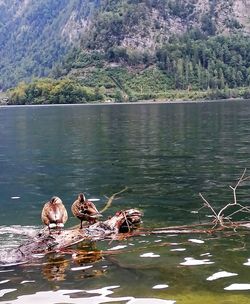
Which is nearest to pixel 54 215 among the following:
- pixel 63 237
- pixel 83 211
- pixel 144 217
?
pixel 63 237

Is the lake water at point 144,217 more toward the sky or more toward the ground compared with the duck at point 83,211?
more toward the ground

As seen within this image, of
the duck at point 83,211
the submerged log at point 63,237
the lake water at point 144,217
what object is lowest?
the lake water at point 144,217

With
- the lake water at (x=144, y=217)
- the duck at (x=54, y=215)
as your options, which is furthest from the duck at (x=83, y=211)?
the lake water at (x=144, y=217)

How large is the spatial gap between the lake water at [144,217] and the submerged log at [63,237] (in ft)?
1.54

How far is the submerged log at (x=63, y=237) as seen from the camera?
70.3 feet

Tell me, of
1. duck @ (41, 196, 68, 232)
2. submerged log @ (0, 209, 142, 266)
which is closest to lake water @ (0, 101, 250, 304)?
submerged log @ (0, 209, 142, 266)

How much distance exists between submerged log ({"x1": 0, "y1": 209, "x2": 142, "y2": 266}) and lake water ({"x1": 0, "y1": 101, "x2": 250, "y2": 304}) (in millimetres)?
469

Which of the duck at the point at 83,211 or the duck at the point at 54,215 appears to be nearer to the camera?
the duck at the point at 54,215

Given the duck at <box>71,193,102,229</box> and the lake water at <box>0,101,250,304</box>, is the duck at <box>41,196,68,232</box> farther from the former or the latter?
the lake water at <box>0,101,250,304</box>

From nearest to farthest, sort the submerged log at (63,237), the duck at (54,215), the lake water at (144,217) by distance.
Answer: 1. the lake water at (144,217)
2. the submerged log at (63,237)
3. the duck at (54,215)

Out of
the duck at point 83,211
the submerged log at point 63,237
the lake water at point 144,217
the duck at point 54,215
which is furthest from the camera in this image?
the duck at point 83,211

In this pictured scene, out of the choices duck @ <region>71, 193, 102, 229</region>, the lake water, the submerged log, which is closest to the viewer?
the lake water

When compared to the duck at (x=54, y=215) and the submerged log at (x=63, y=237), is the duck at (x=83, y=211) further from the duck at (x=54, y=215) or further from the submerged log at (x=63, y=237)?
the duck at (x=54, y=215)

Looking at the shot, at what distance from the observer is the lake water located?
59.7 feet
